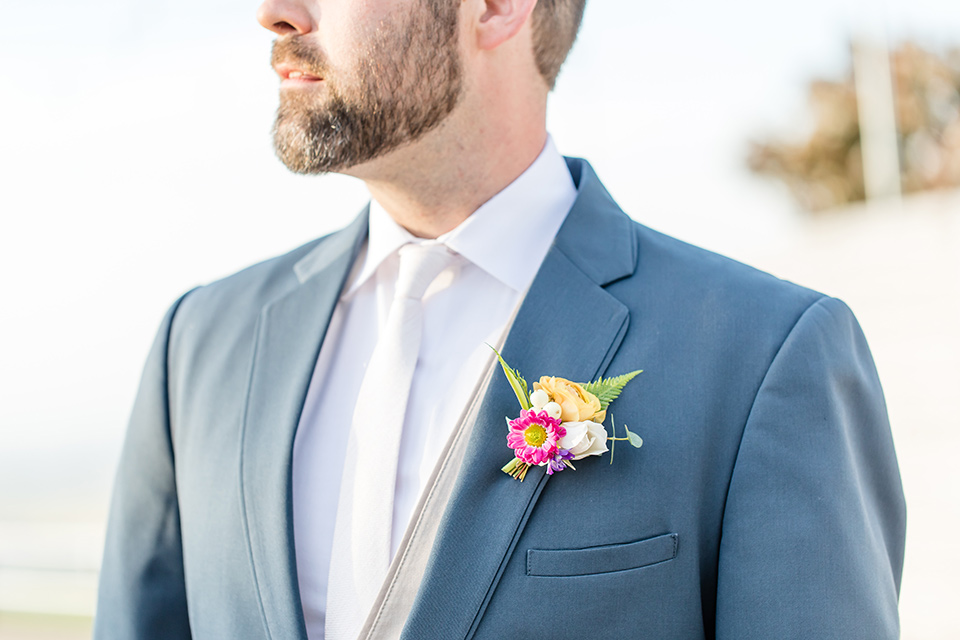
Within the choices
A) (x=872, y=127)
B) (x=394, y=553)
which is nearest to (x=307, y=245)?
(x=394, y=553)

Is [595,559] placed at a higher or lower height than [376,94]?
lower

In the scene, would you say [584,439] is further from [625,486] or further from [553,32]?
[553,32]

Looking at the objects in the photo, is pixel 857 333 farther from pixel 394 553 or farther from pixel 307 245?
pixel 307 245

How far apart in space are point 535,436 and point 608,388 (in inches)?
6.1

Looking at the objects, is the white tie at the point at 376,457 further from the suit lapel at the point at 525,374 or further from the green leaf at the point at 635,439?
the green leaf at the point at 635,439

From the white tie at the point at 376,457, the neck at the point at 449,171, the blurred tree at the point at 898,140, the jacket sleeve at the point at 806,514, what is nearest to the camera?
the jacket sleeve at the point at 806,514

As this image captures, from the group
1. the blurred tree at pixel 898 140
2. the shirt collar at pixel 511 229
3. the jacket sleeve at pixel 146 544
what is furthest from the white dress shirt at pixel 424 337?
the blurred tree at pixel 898 140

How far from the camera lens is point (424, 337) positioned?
1.65m

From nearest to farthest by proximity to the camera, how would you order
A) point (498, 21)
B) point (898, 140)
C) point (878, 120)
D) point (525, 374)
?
point (525, 374) → point (498, 21) → point (878, 120) → point (898, 140)

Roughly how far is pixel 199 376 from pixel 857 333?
4.23ft

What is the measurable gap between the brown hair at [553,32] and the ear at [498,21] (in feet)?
0.30

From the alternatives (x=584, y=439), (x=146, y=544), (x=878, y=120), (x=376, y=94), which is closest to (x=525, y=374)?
(x=584, y=439)

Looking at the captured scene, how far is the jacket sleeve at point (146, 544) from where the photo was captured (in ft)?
5.70

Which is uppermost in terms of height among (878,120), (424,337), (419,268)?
(878,120)
